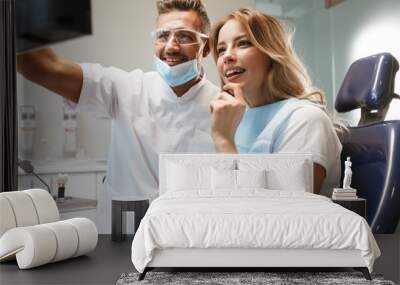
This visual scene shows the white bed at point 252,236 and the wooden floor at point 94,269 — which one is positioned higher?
the white bed at point 252,236

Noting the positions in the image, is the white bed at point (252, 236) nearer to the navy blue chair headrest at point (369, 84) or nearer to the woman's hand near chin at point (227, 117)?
the woman's hand near chin at point (227, 117)

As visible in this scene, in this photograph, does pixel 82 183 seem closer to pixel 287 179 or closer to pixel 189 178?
pixel 189 178

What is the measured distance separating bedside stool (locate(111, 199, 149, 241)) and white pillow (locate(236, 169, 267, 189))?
3.04 feet

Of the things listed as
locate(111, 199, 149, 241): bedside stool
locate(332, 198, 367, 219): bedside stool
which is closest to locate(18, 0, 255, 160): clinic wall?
locate(111, 199, 149, 241): bedside stool

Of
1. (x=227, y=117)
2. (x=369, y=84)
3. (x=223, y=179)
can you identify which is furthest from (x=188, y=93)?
(x=369, y=84)

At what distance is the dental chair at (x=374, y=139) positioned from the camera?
5035 mm

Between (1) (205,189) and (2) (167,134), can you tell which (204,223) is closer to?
(1) (205,189)

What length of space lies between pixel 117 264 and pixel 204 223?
Answer: 101cm

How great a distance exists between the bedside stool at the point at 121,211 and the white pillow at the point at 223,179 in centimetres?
73

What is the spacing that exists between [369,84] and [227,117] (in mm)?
1274

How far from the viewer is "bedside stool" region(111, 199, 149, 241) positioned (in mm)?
5039

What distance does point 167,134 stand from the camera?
5238mm

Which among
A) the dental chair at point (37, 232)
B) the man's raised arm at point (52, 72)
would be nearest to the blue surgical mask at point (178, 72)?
the man's raised arm at point (52, 72)

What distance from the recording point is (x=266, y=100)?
5094mm
